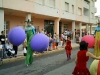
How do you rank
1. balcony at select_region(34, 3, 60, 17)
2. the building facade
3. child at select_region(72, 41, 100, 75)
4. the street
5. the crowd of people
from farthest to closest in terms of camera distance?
balcony at select_region(34, 3, 60, 17), the building facade, the crowd of people, the street, child at select_region(72, 41, 100, 75)

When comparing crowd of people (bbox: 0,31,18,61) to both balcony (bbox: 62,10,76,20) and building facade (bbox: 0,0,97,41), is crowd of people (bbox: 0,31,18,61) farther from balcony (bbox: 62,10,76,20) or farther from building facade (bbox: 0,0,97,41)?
balcony (bbox: 62,10,76,20)

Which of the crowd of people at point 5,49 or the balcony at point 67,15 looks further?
the balcony at point 67,15

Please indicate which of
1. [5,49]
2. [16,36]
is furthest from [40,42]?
[5,49]

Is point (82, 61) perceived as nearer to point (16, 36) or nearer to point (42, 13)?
point (16, 36)

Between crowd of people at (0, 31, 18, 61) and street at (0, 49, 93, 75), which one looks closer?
street at (0, 49, 93, 75)

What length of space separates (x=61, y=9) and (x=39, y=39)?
20.7 meters

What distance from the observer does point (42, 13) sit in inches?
907

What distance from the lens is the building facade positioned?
60.7 ft

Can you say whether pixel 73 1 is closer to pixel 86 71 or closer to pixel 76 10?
pixel 76 10

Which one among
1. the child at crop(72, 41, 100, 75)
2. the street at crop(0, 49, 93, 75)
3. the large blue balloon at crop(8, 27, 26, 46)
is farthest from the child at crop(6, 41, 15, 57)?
the child at crop(72, 41, 100, 75)

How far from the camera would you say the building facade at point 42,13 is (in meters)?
18.5

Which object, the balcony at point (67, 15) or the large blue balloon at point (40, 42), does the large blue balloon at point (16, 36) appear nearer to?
the large blue balloon at point (40, 42)

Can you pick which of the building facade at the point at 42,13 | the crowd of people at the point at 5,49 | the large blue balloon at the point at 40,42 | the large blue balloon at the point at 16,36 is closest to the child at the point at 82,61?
the large blue balloon at the point at 40,42

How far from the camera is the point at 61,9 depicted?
92.7 feet
